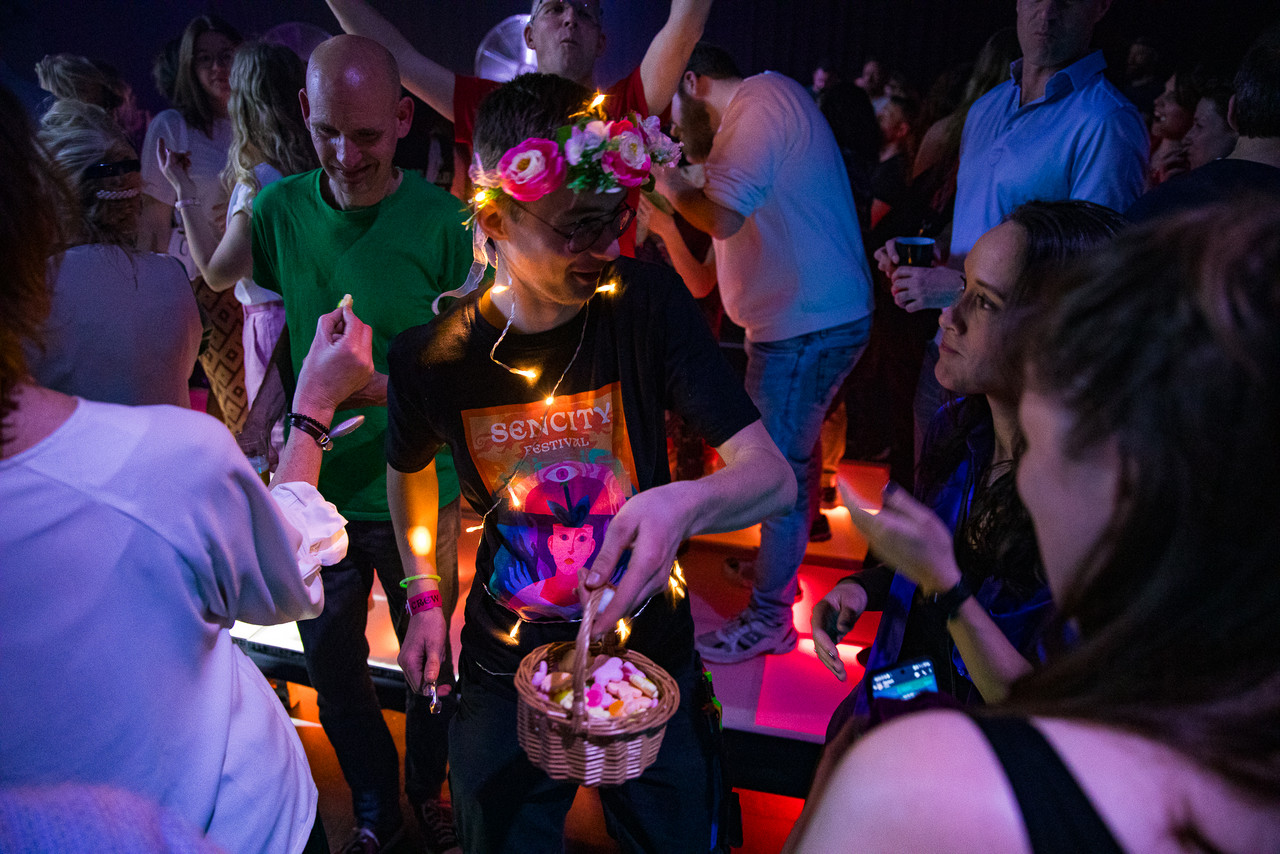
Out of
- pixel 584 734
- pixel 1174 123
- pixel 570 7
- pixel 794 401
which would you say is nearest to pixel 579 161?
pixel 584 734

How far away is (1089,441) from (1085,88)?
7.02 ft

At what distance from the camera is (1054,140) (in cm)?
225

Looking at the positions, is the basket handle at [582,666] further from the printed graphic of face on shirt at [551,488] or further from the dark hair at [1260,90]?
the dark hair at [1260,90]

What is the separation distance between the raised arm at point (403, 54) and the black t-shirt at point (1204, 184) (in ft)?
4.79

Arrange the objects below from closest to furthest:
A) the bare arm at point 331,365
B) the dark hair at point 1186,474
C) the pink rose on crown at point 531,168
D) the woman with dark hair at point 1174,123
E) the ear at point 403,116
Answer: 1. the dark hair at point 1186,474
2. the pink rose on crown at point 531,168
3. the bare arm at point 331,365
4. the ear at point 403,116
5. the woman with dark hair at point 1174,123

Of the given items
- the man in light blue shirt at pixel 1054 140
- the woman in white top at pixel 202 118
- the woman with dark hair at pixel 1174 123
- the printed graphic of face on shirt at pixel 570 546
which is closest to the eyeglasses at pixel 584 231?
the printed graphic of face on shirt at pixel 570 546

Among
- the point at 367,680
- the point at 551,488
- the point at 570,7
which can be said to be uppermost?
the point at 570,7

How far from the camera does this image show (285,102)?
2.59m

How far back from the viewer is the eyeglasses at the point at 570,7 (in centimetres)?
240

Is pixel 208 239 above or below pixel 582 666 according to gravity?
above

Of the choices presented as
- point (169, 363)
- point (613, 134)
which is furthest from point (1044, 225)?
point (169, 363)

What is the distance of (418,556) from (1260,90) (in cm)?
253

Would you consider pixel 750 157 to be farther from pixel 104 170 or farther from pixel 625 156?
pixel 104 170

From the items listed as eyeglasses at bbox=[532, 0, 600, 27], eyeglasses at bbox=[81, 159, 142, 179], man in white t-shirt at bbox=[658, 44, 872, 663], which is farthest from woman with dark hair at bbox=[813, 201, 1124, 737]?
eyeglasses at bbox=[81, 159, 142, 179]
